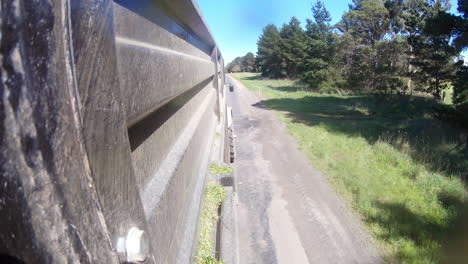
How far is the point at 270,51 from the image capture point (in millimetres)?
63406

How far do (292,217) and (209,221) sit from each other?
3681 millimetres

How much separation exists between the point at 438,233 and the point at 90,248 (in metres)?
5.83

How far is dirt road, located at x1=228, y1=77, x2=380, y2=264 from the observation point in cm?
422

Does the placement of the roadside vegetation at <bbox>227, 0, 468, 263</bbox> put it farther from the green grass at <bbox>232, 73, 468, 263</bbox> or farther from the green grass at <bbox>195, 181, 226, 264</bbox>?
the green grass at <bbox>195, 181, 226, 264</bbox>

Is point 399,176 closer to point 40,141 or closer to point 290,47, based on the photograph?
point 40,141

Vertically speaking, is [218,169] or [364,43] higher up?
[364,43]

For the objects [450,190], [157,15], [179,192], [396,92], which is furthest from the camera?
[396,92]

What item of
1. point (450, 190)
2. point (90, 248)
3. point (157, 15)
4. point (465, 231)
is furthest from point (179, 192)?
point (450, 190)

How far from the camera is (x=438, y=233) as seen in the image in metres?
4.82

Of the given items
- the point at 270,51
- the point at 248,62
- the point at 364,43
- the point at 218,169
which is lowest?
the point at 218,169

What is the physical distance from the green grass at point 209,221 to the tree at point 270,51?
57280 millimetres

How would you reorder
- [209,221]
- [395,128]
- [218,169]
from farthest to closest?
[395,128]
[218,169]
[209,221]

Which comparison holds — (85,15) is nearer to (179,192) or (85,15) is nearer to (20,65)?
(20,65)

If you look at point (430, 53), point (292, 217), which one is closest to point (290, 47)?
point (430, 53)
